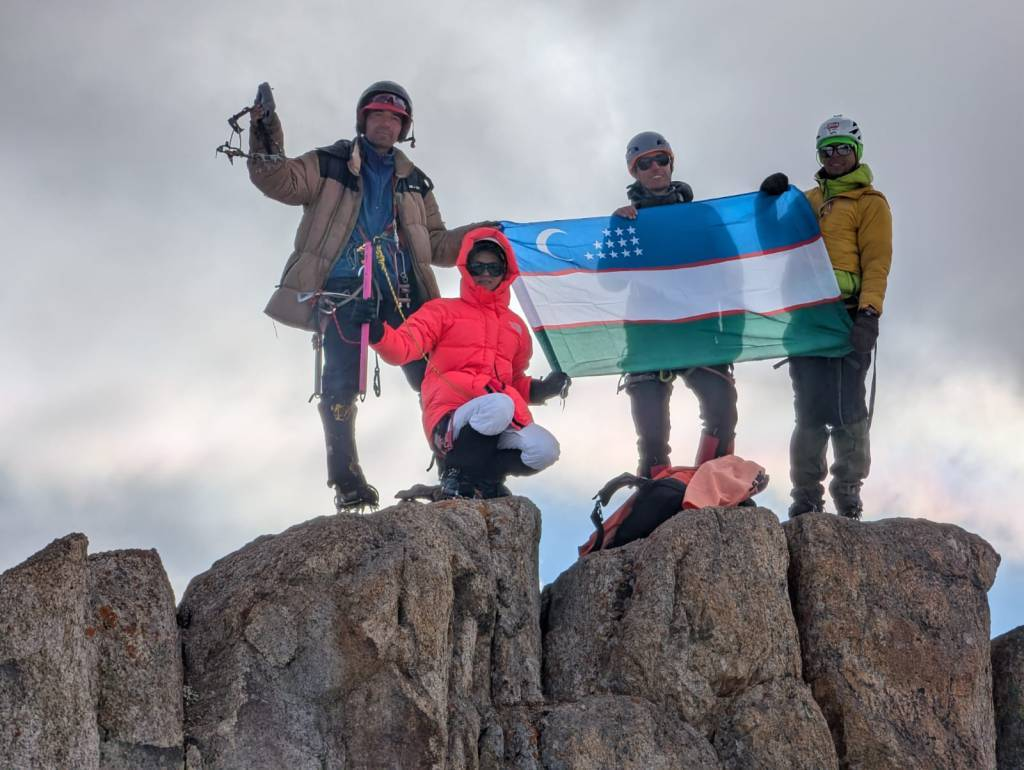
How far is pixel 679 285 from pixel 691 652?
15.6ft

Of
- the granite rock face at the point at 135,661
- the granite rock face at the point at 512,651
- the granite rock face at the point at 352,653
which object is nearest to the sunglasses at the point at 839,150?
the granite rock face at the point at 512,651

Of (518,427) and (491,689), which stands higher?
(518,427)

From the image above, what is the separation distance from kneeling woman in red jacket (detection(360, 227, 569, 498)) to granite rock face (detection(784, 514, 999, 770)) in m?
2.46

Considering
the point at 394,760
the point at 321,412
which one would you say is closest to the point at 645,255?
the point at 321,412

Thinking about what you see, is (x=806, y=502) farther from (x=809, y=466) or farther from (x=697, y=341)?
(x=697, y=341)

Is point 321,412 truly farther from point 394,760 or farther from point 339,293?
point 394,760

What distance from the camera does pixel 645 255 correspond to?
1330 centimetres

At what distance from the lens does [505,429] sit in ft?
35.2

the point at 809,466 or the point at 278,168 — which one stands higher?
the point at 278,168

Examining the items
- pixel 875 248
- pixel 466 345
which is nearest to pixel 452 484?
pixel 466 345

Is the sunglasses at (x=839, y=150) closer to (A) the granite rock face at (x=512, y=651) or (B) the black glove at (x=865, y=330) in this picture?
(B) the black glove at (x=865, y=330)

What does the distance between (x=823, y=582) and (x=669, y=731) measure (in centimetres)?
195

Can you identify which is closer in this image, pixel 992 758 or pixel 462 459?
pixel 992 758

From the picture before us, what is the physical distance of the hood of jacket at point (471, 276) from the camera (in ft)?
37.6
